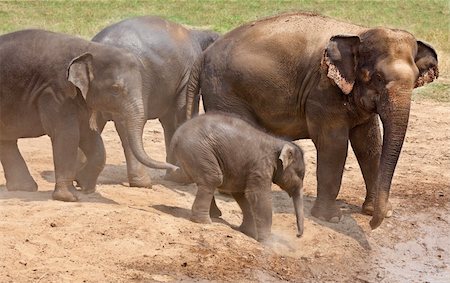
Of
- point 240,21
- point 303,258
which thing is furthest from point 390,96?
point 240,21

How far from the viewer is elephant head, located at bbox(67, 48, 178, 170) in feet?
25.4

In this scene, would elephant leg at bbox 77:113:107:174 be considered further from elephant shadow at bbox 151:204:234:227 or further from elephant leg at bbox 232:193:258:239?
elephant leg at bbox 232:193:258:239

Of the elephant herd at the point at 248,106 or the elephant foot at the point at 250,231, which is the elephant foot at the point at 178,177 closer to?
the elephant herd at the point at 248,106

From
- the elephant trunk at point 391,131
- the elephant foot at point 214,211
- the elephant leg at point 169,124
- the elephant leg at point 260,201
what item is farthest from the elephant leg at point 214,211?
the elephant leg at point 169,124

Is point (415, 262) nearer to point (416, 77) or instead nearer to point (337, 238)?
point (337, 238)

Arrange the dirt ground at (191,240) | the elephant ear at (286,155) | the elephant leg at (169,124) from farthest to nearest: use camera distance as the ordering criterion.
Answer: the elephant leg at (169,124) < the elephant ear at (286,155) < the dirt ground at (191,240)

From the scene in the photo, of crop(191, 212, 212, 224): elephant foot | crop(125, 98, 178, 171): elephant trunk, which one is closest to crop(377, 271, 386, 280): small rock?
crop(191, 212, 212, 224): elephant foot

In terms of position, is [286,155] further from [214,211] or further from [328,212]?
[328,212]

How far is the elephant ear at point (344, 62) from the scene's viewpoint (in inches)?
302

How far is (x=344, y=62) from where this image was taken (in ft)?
25.2

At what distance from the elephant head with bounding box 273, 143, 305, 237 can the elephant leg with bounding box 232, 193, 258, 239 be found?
30 centimetres

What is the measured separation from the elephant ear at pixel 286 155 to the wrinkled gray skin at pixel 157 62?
6.12 feet

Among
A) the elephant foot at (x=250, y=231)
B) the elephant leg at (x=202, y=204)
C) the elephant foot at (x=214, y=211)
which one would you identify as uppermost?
the elephant leg at (x=202, y=204)

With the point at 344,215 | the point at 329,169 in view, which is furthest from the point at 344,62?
the point at 344,215
